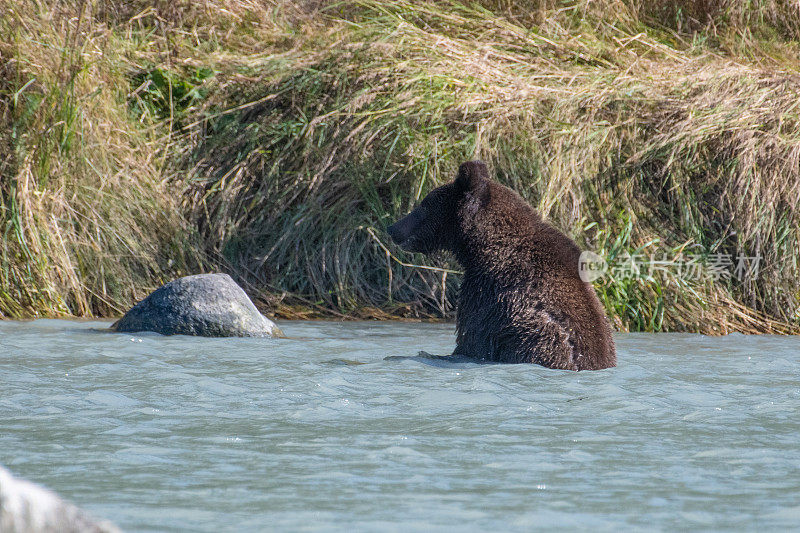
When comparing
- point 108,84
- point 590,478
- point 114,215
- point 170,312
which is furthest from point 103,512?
point 108,84

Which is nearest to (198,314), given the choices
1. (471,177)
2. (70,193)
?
(70,193)

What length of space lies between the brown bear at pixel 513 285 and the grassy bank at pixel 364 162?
2066 mm

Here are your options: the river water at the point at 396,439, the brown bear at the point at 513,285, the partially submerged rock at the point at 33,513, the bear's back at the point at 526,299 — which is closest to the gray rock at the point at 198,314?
the river water at the point at 396,439

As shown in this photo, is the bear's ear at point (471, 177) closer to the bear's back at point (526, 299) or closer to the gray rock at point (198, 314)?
the bear's back at point (526, 299)

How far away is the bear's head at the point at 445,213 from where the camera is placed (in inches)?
258

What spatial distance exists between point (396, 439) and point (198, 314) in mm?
3813

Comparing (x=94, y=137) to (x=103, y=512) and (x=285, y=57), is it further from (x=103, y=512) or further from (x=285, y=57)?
(x=103, y=512)

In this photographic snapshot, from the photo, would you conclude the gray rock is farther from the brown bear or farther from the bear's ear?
the bear's ear

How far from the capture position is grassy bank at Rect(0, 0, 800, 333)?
8508 millimetres

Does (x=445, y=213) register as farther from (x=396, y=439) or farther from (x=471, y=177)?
(x=396, y=439)

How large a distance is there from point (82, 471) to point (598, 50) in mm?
8294

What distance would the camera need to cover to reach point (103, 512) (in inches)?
122

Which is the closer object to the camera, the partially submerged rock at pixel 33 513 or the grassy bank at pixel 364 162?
the partially submerged rock at pixel 33 513

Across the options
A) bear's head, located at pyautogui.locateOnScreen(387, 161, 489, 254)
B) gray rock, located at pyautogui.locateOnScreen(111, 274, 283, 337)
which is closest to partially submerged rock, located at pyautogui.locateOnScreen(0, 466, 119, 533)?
bear's head, located at pyautogui.locateOnScreen(387, 161, 489, 254)
